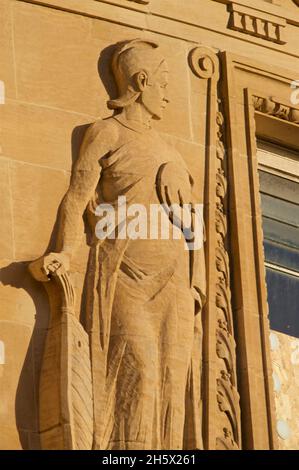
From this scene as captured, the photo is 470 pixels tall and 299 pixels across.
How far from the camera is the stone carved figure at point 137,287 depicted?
43.3ft

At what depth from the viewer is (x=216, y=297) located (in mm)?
14133

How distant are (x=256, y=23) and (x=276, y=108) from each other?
0.66 m

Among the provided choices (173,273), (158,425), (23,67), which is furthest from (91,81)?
(158,425)

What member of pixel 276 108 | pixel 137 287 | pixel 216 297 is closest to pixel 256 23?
pixel 276 108

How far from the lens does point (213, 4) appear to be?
1530 cm

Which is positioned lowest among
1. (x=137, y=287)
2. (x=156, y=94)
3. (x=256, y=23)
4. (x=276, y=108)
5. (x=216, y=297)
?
(x=137, y=287)

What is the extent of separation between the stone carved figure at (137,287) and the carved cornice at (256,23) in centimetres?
118

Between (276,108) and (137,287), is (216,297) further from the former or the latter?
(276,108)

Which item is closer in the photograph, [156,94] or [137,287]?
[137,287]

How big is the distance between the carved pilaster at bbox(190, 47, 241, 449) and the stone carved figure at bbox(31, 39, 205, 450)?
0.38 feet

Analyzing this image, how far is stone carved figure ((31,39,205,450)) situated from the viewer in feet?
43.3

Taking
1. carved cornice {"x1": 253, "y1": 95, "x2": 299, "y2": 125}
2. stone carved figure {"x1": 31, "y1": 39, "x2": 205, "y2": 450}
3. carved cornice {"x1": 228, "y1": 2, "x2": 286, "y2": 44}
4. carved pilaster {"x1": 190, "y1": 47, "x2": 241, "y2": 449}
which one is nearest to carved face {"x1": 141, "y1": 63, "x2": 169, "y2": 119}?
stone carved figure {"x1": 31, "y1": 39, "x2": 205, "y2": 450}

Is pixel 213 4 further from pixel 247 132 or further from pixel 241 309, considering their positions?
pixel 241 309
